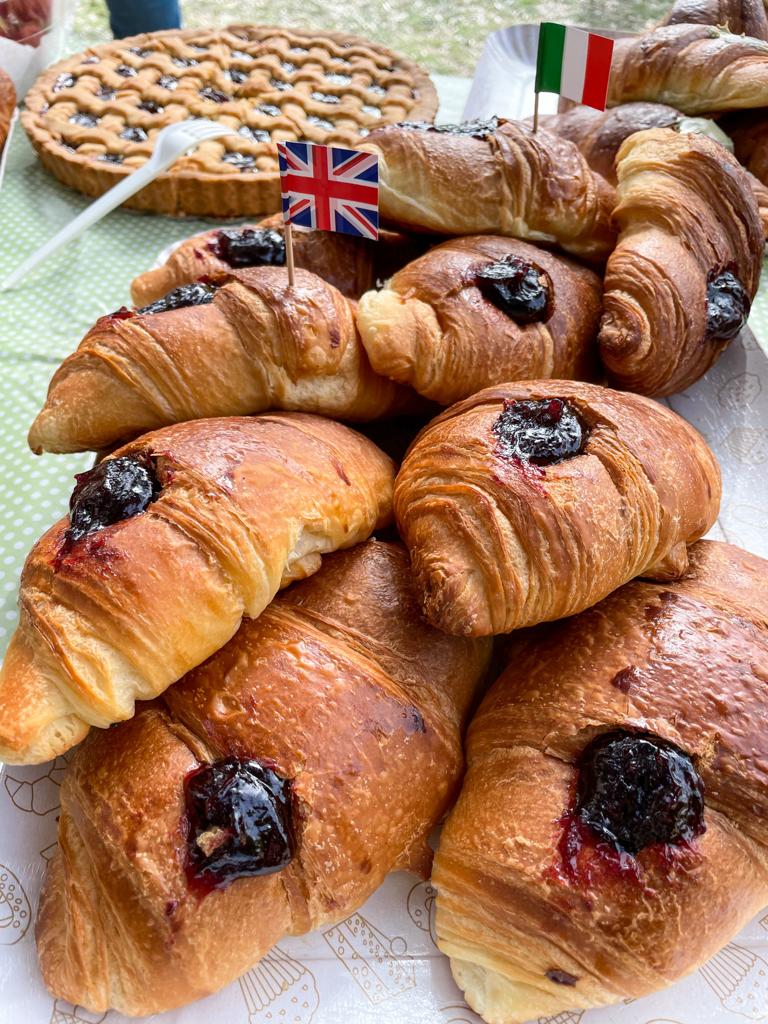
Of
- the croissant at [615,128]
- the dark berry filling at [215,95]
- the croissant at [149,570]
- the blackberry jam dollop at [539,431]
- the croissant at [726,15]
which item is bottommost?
the croissant at [149,570]

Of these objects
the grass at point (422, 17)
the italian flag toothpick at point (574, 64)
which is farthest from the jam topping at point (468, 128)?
the grass at point (422, 17)

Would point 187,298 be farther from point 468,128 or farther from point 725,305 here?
point 725,305

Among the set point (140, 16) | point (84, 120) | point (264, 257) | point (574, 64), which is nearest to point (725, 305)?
point (574, 64)

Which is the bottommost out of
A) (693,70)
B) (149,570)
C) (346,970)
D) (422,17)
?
(346,970)

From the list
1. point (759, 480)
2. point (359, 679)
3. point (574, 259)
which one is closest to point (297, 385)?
point (359, 679)

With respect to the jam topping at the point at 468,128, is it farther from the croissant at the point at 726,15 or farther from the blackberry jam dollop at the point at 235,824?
the blackberry jam dollop at the point at 235,824

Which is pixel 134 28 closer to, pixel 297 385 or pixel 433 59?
pixel 433 59
